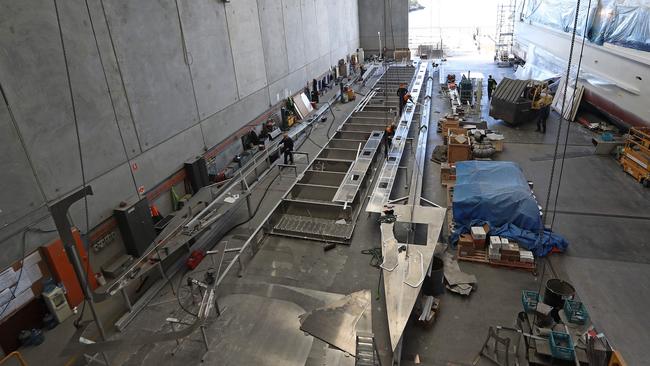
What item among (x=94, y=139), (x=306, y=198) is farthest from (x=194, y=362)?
(x=306, y=198)

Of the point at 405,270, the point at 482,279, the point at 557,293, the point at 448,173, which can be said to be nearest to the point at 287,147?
the point at 448,173

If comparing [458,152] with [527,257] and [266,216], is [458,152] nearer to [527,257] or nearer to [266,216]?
[527,257]

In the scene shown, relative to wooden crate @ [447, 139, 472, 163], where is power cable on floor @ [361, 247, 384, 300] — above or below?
below

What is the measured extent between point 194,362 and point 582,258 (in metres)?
6.84

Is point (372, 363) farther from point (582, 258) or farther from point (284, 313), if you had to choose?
point (582, 258)

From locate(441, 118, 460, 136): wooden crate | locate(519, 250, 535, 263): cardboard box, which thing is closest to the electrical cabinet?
locate(519, 250, 535, 263): cardboard box

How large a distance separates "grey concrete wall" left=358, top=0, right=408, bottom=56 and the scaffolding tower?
6.15 meters

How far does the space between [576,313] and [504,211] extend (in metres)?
2.53

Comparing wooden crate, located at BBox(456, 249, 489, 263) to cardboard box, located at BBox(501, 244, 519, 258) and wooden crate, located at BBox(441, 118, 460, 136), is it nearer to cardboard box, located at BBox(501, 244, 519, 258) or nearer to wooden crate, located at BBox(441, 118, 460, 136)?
cardboard box, located at BBox(501, 244, 519, 258)

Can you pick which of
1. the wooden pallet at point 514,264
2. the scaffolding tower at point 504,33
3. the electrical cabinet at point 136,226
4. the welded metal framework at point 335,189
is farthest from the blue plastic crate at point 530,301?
the scaffolding tower at point 504,33

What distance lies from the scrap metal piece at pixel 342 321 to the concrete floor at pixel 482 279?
0.32 meters

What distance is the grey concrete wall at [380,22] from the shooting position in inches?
969

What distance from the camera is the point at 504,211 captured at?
7.46 meters

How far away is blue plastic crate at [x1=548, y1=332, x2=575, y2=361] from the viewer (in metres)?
4.78
